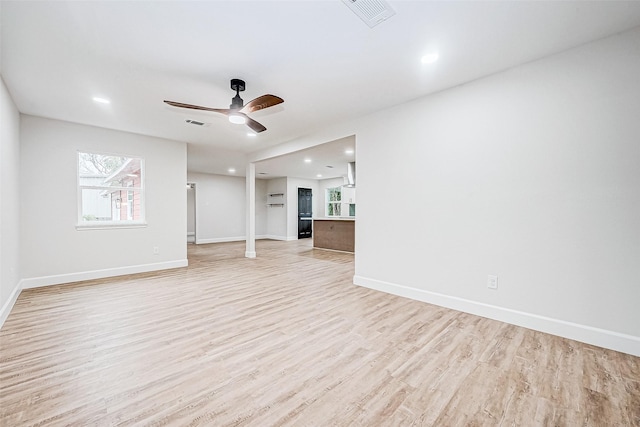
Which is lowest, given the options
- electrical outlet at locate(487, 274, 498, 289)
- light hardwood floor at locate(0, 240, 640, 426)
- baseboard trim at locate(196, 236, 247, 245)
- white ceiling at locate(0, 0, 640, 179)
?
light hardwood floor at locate(0, 240, 640, 426)

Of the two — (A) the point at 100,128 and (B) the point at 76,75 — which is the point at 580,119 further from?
(A) the point at 100,128

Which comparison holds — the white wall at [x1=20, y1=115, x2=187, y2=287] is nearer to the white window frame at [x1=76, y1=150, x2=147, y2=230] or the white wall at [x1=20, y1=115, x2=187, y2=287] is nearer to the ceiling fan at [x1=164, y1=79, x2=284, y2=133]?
the white window frame at [x1=76, y1=150, x2=147, y2=230]

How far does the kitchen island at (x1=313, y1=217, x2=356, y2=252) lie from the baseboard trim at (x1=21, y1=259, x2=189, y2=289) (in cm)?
380

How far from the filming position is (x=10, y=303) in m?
3.12

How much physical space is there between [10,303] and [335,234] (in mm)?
6137

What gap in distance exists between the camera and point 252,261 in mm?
6148

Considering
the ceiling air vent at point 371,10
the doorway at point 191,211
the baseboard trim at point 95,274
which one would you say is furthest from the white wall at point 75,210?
the ceiling air vent at point 371,10

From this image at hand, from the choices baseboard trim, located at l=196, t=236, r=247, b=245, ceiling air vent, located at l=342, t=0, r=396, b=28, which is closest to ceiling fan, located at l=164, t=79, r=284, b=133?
ceiling air vent, located at l=342, t=0, r=396, b=28

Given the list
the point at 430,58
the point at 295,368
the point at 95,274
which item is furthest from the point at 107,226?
the point at 430,58

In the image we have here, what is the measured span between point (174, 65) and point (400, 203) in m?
2.93

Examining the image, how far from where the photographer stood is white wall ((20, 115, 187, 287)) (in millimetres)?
4008

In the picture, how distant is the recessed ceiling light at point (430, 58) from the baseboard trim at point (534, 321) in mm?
2484

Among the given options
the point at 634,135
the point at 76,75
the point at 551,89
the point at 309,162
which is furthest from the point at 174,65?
the point at 309,162

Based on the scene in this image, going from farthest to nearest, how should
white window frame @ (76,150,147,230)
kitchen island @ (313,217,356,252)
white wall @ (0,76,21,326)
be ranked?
kitchen island @ (313,217,356,252)
white window frame @ (76,150,147,230)
white wall @ (0,76,21,326)
